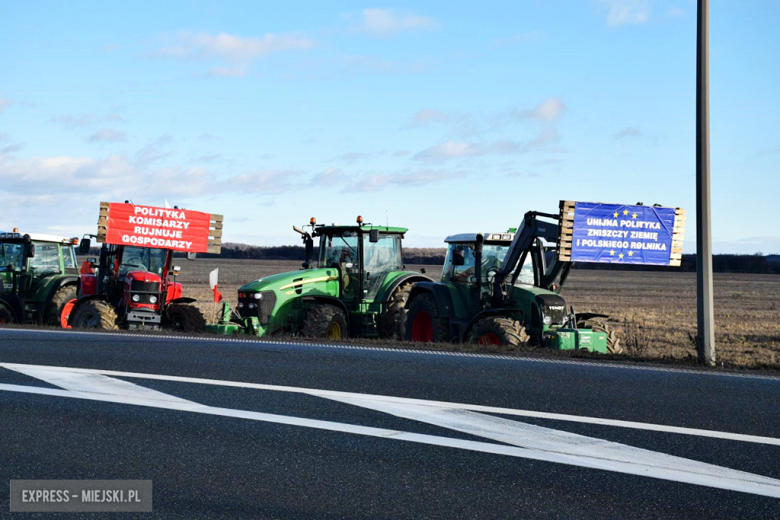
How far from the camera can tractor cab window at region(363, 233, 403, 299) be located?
17.4 m

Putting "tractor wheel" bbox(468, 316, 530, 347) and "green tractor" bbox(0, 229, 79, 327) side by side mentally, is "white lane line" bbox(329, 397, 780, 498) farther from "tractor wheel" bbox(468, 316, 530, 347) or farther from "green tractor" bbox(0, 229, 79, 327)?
"green tractor" bbox(0, 229, 79, 327)

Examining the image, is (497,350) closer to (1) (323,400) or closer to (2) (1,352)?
(1) (323,400)

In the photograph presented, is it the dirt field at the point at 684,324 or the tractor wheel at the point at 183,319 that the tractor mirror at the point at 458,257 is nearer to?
the dirt field at the point at 684,324

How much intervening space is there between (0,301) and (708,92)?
1469 cm

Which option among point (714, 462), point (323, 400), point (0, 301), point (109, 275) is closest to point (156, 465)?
point (323, 400)

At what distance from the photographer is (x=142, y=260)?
18594mm

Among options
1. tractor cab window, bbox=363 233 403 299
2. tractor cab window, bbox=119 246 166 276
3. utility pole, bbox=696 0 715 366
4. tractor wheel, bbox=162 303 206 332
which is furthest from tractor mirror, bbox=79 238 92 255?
utility pole, bbox=696 0 715 366

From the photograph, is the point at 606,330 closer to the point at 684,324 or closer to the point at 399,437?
the point at 399,437

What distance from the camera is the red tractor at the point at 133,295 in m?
17.6

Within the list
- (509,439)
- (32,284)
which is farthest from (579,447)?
(32,284)

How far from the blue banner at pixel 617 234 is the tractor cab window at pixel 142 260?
8.92 meters

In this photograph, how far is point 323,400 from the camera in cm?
732

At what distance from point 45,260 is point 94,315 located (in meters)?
3.98

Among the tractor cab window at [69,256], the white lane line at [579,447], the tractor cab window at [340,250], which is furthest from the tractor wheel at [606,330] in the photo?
the tractor cab window at [69,256]
